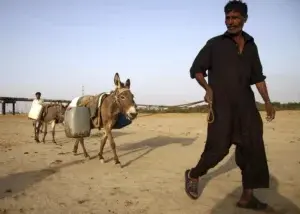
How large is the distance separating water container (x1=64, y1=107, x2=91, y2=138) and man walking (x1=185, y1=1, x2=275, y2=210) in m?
4.25

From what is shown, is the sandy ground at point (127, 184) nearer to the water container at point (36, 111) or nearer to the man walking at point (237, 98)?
the man walking at point (237, 98)

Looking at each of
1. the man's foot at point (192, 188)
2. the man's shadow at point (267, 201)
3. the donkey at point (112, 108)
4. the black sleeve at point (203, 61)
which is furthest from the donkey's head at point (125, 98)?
the black sleeve at point (203, 61)

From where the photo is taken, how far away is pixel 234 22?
4.95 metres

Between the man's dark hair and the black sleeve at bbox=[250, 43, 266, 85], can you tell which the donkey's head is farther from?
the man's dark hair

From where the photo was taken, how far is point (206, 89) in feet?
16.5

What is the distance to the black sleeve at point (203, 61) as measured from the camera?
199 inches

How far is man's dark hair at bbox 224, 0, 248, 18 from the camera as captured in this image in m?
4.90

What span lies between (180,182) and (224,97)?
2302 millimetres

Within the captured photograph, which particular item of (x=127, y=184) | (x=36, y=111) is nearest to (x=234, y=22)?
(x=127, y=184)

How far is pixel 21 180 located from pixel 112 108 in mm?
3105

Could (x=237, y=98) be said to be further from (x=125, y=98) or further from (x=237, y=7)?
(x=125, y=98)

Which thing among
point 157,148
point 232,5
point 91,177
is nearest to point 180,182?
point 91,177

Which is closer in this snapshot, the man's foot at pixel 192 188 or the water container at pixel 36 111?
the man's foot at pixel 192 188

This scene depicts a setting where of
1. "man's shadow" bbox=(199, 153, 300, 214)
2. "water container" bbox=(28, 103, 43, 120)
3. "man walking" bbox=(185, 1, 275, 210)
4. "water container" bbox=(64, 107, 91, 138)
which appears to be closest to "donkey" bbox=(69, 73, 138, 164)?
"water container" bbox=(64, 107, 91, 138)
